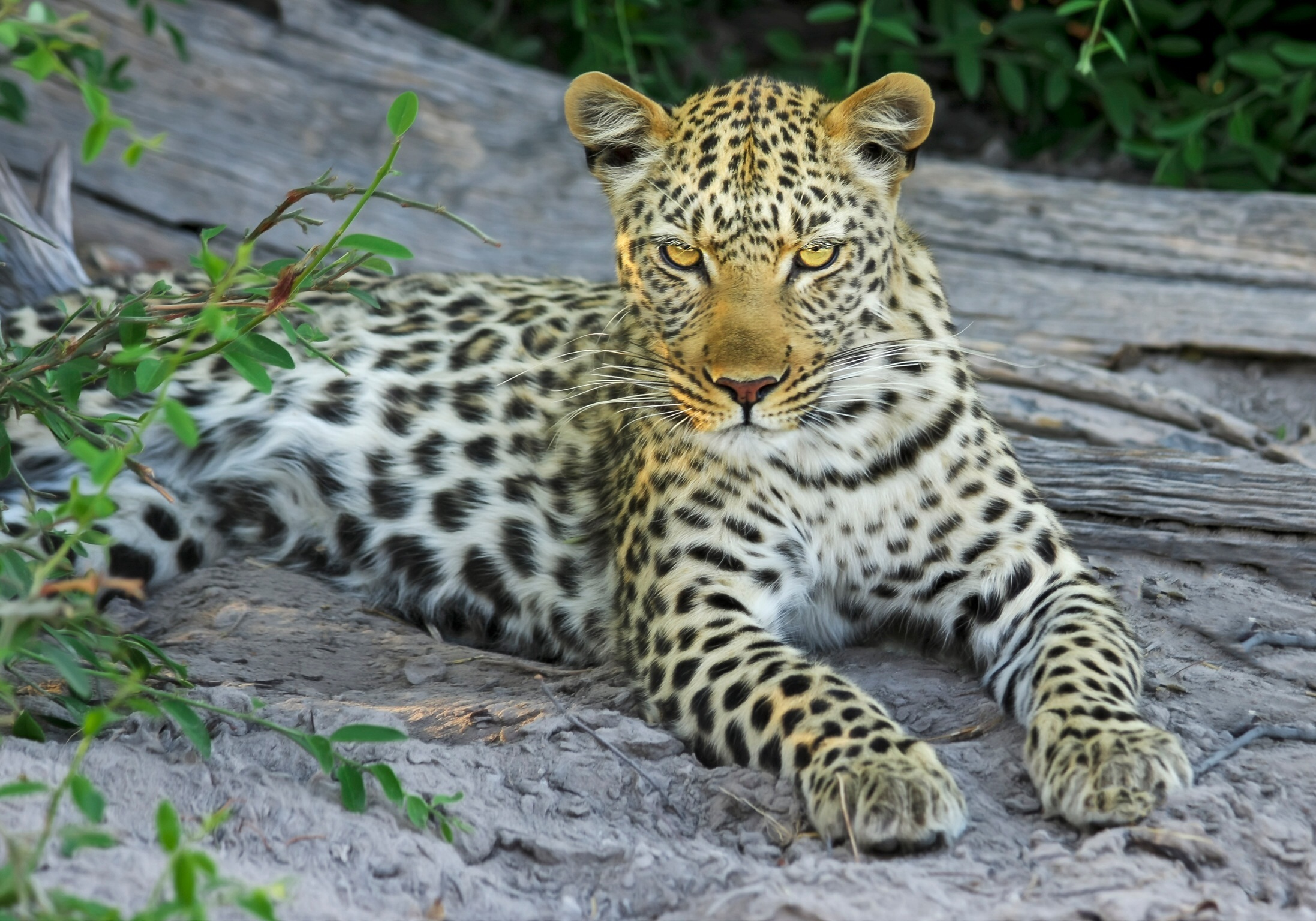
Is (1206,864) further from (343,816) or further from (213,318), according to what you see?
(213,318)

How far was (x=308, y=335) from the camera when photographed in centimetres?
363

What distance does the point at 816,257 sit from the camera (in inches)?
171

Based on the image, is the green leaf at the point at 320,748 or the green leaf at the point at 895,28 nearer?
the green leaf at the point at 320,748

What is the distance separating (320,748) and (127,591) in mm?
594

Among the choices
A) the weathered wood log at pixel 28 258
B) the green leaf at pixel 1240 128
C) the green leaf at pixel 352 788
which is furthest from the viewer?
the green leaf at pixel 1240 128

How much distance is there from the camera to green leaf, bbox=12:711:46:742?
3.55m

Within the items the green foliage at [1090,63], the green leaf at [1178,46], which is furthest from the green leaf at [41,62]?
the green leaf at [1178,46]

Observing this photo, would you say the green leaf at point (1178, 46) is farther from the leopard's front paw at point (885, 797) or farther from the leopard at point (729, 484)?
the leopard's front paw at point (885, 797)

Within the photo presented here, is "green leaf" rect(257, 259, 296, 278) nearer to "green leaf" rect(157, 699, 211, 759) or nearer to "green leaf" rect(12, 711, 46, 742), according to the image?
"green leaf" rect(157, 699, 211, 759)

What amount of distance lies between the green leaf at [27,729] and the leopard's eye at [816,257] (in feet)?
8.36

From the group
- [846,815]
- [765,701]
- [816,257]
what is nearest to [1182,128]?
[816,257]

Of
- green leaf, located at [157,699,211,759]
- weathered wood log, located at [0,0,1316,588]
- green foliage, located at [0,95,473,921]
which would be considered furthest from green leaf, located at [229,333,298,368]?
weathered wood log, located at [0,0,1316,588]

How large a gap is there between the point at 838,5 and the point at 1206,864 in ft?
17.3

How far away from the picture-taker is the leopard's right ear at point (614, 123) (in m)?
4.66
